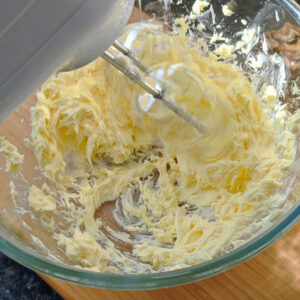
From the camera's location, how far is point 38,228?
83 cm

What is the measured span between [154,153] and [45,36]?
21.4 inches

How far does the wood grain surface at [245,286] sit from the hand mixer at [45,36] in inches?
17.0

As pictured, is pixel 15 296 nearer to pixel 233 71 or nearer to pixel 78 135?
pixel 78 135

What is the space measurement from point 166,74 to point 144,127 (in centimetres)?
14

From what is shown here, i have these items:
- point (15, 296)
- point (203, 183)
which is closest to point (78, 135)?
point (203, 183)

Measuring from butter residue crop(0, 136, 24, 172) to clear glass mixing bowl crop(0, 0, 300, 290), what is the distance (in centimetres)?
1

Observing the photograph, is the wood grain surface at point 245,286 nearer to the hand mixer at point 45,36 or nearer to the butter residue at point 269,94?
the butter residue at point 269,94

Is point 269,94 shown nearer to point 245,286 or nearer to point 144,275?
point 245,286

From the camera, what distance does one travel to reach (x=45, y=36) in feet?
1.70

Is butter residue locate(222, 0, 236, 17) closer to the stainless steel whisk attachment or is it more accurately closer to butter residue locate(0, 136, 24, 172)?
the stainless steel whisk attachment

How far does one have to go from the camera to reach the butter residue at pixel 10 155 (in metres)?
0.88

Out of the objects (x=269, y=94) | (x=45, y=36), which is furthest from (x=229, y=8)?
(x=45, y=36)

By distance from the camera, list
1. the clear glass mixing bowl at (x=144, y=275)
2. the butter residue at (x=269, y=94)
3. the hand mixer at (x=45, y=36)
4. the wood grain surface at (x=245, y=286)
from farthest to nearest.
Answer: the butter residue at (x=269, y=94)
the wood grain surface at (x=245, y=286)
the clear glass mixing bowl at (x=144, y=275)
the hand mixer at (x=45, y=36)

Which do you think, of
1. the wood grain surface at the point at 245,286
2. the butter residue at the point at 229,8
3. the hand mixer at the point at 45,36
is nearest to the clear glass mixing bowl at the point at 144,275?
the butter residue at the point at 229,8
